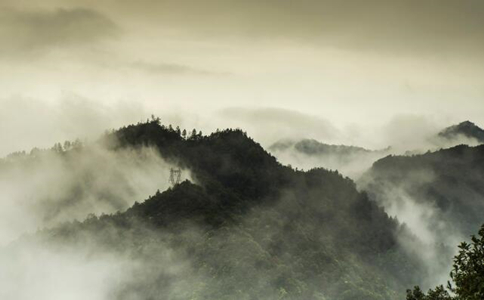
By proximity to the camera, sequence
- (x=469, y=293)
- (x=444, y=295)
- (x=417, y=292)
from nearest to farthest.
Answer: (x=469, y=293) → (x=444, y=295) → (x=417, y=292)

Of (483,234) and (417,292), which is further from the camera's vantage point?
(417,292)

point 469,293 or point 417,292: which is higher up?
point 417,292

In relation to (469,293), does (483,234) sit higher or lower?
higher

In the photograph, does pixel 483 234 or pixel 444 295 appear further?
pixel 444 295

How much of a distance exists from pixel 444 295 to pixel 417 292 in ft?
22.0

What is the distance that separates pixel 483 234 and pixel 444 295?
14291mm

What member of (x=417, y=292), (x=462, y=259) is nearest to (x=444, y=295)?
(x=417, y=292)

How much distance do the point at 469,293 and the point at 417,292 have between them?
21.5 m

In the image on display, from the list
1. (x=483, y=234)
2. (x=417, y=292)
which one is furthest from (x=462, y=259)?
(x=417, y=292)

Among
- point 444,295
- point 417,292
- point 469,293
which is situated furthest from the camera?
point 417,292

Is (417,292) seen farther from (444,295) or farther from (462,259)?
(462,259)

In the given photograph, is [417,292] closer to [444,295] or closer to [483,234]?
[444,295]

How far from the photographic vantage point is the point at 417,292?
59.8 metres

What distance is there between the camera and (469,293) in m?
39.0
